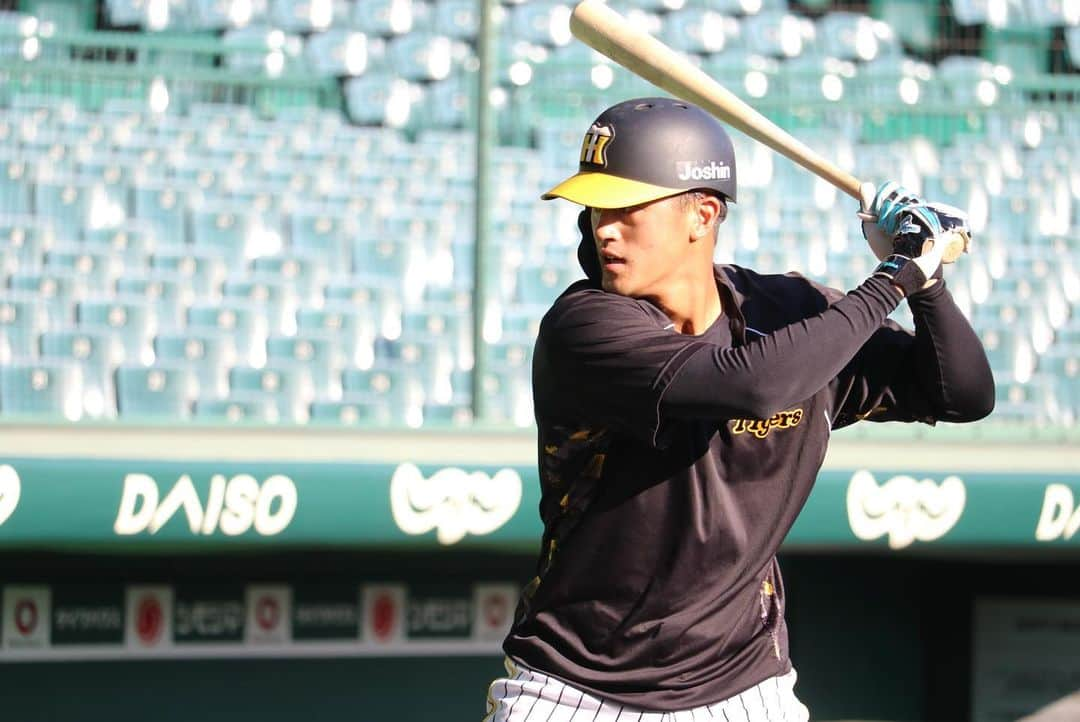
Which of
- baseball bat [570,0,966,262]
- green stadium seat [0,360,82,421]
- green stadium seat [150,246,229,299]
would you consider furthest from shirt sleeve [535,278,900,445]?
green stadium seat [150,246,229,299]

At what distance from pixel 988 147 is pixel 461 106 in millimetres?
2378

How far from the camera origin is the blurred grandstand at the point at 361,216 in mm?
4434

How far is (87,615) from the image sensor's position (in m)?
4.78

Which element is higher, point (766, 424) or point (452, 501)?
point (766, 424)

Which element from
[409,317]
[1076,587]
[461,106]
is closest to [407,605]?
[409,317]

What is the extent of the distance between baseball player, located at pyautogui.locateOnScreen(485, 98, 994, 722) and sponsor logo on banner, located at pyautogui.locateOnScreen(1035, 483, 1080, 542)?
2429mm

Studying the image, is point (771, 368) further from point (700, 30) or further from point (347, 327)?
point (700, 30)

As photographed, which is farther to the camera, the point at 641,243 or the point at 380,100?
the point at 380,100

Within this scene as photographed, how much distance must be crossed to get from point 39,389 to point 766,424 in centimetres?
252

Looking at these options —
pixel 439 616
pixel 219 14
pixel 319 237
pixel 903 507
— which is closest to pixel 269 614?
pixel 439 616

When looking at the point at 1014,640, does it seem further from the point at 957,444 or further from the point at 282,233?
the point at 282,233

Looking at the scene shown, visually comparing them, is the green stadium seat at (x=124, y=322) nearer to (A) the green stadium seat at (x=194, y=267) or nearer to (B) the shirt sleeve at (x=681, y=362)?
(A) the green stadium seat at (x=194, y=267)

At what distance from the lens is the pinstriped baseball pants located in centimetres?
211

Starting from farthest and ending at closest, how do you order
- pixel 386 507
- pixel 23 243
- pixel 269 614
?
1. pixel 269 614
2. pixel 23 243
3. pixel 386 507
